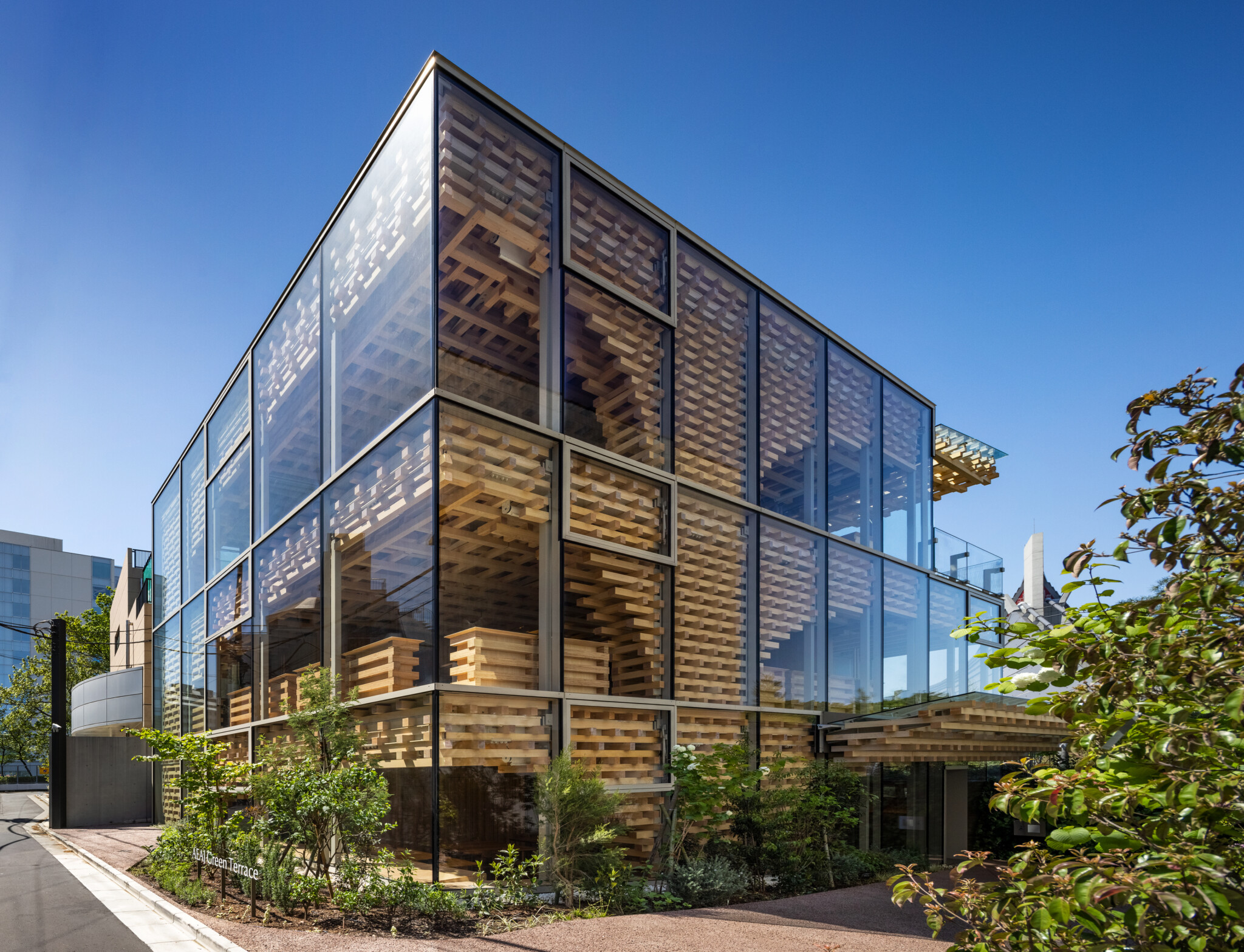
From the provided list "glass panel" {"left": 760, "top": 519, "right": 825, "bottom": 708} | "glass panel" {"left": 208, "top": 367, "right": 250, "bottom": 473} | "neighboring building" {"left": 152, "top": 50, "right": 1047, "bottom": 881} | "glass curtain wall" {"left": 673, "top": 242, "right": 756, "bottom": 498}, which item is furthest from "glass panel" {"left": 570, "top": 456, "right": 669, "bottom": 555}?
"glass panel" {"left": 208, "top": 367, "right": 250, "bottom": 473}

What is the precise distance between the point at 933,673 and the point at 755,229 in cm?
1067

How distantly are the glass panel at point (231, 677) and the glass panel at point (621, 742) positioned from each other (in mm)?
7721

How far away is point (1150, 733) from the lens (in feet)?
7.98

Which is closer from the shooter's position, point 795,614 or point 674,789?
point 674,789

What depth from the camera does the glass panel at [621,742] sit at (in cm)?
1162

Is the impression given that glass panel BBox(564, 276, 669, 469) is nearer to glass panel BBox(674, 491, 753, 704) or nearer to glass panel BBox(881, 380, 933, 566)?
glass panel BBox(674, 491, 753, 704)

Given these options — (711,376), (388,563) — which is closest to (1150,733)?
(388,563)

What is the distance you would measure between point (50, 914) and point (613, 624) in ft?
25.8

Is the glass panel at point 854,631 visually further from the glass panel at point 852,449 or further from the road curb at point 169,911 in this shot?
the road curb at point 169,911

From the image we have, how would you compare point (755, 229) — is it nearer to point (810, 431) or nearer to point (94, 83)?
point (810, 431)

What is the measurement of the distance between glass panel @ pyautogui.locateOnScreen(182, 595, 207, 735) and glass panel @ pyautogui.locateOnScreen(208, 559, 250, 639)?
91cm

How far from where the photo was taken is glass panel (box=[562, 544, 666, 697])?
39.4 feet

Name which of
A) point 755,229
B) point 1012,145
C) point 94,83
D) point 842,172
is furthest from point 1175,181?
point 94,83

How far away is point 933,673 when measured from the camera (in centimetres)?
1897
